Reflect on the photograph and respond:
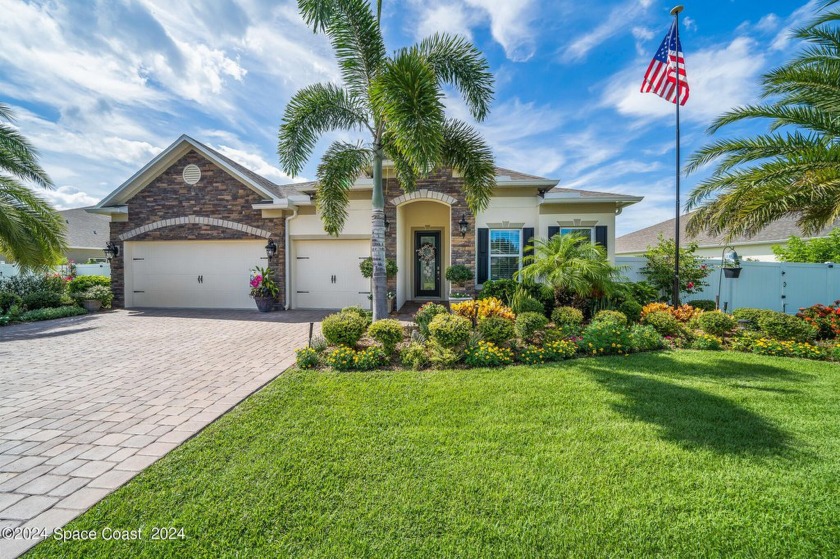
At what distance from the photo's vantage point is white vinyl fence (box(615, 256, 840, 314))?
911cm

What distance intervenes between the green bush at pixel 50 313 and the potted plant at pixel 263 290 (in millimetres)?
5483

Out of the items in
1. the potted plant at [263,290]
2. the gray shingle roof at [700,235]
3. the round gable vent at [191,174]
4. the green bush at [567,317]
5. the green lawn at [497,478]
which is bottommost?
the green lawn at [497,478]

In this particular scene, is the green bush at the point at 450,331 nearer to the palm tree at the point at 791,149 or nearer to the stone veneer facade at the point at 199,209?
the palm tree at the point at 791,149

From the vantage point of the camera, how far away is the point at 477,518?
2.15 meters

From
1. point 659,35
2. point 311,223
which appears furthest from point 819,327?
point 311,223

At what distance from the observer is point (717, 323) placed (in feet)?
21.4

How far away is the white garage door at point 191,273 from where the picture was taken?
11.3 metres

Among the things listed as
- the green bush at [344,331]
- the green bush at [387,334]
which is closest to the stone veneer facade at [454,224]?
the green bush at [344,331]

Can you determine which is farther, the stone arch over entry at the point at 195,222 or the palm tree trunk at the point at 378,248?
the stone arch over entry at the point at 195,222

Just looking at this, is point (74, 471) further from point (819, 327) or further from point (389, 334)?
point (819, 327)

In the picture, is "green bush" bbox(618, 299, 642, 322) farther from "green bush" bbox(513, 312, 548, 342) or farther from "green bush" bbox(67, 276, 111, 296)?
"green bush" bbox(67, 276, 111, 296)

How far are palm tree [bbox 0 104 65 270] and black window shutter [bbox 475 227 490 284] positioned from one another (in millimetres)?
12840

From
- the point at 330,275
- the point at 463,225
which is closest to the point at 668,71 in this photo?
the point at 463,225

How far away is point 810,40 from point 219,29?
11343 mm
